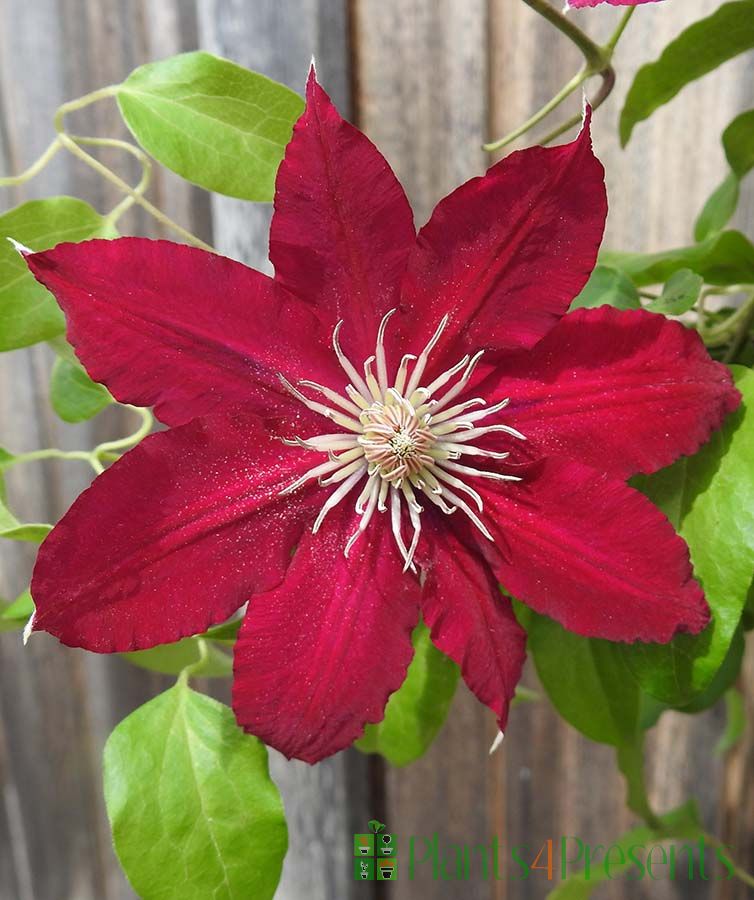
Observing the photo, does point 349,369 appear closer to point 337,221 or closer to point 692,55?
point 337,221

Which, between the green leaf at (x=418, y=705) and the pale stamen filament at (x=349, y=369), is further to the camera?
the green leaf at (x=418, y=705)

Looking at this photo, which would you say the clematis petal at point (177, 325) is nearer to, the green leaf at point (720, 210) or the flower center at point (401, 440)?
the flower center at point (401, 440)

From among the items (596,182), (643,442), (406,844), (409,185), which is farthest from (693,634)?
(406,844)

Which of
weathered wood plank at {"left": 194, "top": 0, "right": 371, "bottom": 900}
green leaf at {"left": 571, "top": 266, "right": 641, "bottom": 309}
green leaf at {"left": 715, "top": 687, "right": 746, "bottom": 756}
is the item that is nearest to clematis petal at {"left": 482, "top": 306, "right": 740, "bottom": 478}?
green leaf at {"left": 571, "top": 266, "right": 641, "bottom": 309}

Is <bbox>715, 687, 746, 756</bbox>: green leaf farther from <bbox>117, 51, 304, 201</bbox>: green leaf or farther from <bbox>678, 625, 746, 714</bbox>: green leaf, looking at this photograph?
<bbox>117, 51, 304, 201</bbox>: green leaf

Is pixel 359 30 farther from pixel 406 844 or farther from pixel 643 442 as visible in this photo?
pixel 406 844

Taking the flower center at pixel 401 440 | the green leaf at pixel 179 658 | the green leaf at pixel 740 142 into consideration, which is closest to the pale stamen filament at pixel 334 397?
the flower center at pixel 401 440

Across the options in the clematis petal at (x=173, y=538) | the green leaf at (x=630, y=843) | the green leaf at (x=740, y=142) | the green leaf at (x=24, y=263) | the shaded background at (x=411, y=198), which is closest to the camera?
the clematis petal at (x=173, y=538)
